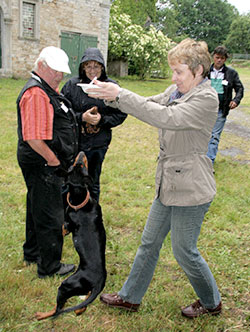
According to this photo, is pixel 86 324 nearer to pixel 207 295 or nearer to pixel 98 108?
pixel 207 295

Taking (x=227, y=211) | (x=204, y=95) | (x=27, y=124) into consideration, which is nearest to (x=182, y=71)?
(x=204, y=95)

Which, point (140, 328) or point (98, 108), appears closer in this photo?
point (140, 328)

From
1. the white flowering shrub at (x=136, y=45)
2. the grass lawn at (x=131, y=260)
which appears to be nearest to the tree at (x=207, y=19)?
the white flowering shrub at (x=136, y=45)

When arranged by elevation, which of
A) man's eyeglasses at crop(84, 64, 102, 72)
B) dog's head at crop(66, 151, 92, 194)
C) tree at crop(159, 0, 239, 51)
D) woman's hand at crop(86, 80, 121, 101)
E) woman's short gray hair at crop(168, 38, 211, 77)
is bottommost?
dog's head at crop(66, 151, 92, 194)

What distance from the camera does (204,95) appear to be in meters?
2.31

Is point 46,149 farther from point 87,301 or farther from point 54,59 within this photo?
point 87,301

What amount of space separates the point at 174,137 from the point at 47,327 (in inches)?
78.5

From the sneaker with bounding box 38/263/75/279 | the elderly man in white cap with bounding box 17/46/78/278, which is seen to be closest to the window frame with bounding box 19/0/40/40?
the elderly man in white cap with bounding box 17/46/78/278

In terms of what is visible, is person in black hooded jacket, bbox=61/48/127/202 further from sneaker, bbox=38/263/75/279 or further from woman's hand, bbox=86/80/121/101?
woman's hand, bbox=86/80/121/101

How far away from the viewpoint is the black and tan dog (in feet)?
8.28

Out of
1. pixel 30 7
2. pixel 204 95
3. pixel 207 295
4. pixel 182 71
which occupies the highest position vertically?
pixel 30 7

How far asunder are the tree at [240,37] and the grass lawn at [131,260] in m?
59.5

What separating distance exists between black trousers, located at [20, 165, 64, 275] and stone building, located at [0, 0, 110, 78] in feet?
52.7

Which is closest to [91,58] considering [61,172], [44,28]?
[61,172]
